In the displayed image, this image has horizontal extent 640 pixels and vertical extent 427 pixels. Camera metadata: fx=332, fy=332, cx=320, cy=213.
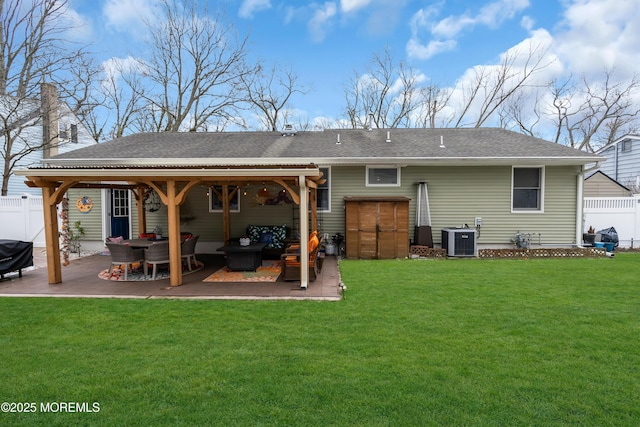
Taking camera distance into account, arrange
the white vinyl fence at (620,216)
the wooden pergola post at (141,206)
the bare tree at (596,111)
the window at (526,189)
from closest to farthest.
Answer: the wooden pergola post at (141,206)
the window at (526,189)
the white vinyl fence at (620,216)
the bare tree at (596,111)

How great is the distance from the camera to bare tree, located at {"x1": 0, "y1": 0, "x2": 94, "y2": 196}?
12812 millimetres

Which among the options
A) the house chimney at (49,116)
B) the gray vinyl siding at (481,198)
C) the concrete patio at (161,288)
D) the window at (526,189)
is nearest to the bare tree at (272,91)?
the house chimney at (49,116)

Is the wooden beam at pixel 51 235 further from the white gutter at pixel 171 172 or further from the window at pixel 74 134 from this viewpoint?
the window at pixel 74 134

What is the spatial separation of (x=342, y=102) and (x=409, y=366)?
20943mm

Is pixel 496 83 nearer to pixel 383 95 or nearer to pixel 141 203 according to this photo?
pixel 383 95

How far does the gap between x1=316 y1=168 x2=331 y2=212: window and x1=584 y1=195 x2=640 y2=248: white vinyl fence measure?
27.8 ft

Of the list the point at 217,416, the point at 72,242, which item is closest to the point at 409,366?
the point at 217,416

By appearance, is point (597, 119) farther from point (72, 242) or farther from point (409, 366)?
point (72, 242)

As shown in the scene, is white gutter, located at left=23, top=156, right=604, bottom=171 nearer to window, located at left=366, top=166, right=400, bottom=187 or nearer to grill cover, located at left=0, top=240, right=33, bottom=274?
window, located at left=366, top=166, right=400, bottom=187

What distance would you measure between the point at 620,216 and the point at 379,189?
320 inches

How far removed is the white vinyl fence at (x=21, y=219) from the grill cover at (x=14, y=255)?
509 cm

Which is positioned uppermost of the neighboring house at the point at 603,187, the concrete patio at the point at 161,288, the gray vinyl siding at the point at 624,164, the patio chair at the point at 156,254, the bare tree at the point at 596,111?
the bare tree at the point at 596,111

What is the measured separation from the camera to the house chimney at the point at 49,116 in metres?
14.7

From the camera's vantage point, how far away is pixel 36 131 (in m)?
16.5
